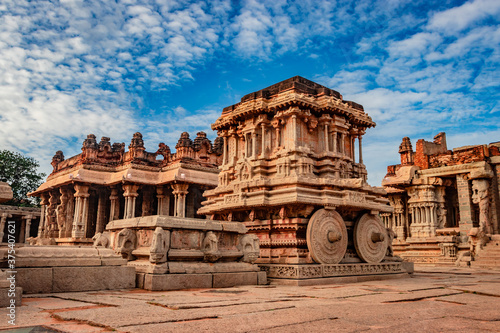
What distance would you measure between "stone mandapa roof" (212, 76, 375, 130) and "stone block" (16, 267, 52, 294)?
7658 mm

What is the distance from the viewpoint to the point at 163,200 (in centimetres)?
2973

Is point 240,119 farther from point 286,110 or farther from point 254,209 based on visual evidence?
point 254,209

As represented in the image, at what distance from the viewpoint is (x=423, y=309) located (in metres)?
5.50

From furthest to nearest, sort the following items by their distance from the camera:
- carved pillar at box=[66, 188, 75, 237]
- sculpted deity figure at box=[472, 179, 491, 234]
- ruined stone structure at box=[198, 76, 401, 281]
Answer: carved pillar at box=[66, 188, 75, 237] < sculpted deity figure at box=[472, 179, 491, 234] < ruined stone structure at box=[198, 76, 401, 281]

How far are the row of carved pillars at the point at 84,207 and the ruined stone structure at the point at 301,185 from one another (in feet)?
46.7

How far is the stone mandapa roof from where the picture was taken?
12273 mm

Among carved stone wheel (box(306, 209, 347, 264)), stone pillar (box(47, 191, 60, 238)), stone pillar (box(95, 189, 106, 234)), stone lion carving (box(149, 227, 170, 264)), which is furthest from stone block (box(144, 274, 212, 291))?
stone pillar (box(47, 191, 60, 238))

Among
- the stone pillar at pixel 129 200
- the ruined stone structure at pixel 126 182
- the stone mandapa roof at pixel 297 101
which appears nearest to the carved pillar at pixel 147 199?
the ruined stone structure at pixel 126 182

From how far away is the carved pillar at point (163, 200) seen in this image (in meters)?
29.5

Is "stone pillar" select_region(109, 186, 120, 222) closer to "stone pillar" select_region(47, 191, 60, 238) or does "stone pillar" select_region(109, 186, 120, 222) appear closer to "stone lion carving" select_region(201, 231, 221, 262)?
"stone pillar" select_region(47, 191, 60, 238)

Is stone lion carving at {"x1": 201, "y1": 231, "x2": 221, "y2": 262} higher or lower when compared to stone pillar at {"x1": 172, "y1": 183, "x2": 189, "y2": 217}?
lower

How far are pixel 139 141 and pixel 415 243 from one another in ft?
62.2

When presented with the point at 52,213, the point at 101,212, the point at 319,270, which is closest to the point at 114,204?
the point at 101,212

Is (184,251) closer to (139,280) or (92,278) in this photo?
(139,280)
